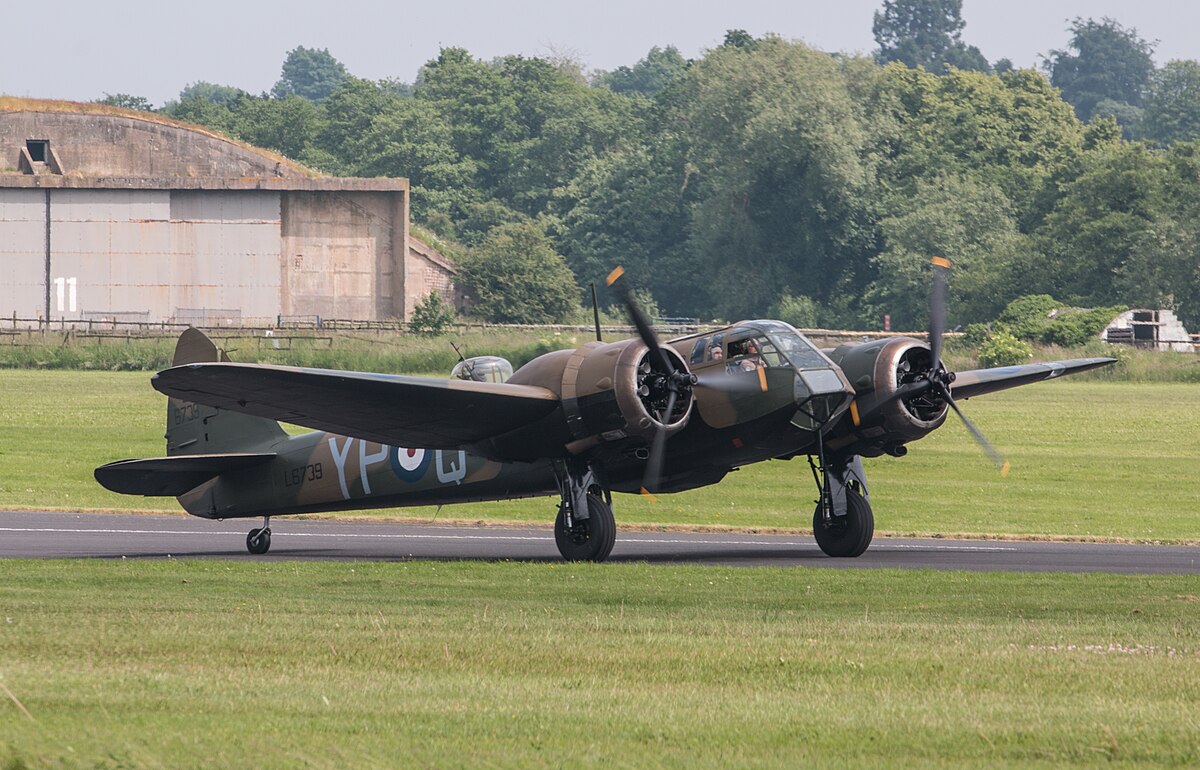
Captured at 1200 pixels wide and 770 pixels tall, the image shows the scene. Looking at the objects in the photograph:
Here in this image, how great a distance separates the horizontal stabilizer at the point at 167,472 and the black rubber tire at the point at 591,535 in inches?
237

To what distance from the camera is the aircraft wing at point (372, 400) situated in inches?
831

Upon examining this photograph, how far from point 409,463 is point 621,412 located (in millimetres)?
4870

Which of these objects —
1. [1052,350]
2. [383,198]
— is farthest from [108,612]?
[383,198]

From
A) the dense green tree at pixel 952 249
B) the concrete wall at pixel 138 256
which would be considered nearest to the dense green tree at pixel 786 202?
the dense green tree at pixel 952 249

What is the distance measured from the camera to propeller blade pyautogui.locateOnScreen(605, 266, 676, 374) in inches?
884

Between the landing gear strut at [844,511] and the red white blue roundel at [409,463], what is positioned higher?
the red white blue roundel at [409,463]

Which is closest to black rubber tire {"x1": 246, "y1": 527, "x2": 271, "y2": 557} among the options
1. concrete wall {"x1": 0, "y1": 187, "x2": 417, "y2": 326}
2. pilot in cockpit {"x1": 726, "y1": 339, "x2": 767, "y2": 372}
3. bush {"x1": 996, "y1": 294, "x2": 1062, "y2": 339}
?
pilot in cockpit {"x1": 726, "y1": 339, "x2": 767, "y2": 372}

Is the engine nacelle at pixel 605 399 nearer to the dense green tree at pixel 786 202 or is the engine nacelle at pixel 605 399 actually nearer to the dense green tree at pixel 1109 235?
the dense green tree at pixel 1109 235

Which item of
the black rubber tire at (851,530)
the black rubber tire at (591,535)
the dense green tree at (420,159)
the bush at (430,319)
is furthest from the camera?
the dense green tree at (420,159)

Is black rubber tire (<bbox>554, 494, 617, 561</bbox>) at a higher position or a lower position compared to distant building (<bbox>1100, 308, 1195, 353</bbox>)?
lower

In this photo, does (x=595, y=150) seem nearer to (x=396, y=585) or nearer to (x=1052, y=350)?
(x=1052, y=350)

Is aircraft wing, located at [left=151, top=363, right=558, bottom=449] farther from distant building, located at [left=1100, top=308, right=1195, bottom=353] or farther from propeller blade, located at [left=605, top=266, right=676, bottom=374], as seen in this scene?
distant building, located at [left=1100, top=308, right=1195, bottom=353]

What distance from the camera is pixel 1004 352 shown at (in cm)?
6862

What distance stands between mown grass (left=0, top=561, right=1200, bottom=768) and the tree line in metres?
80.2
